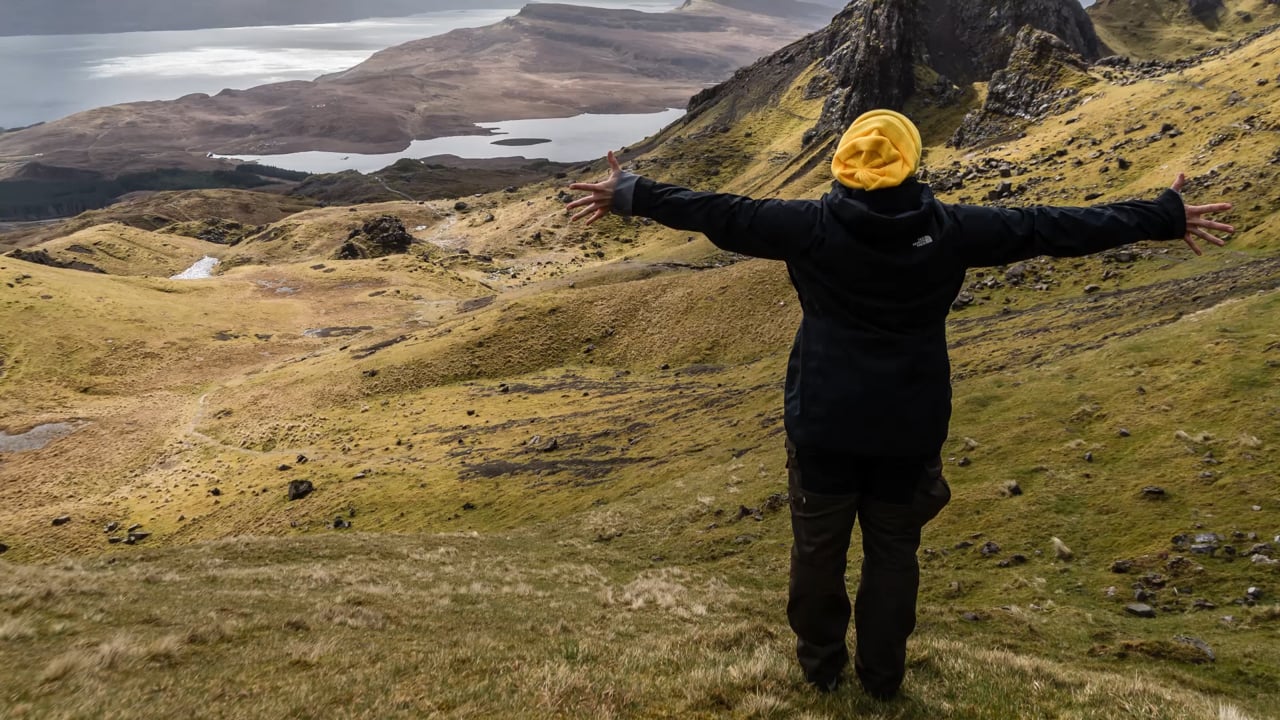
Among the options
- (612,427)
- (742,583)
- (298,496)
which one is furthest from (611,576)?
(298,496)

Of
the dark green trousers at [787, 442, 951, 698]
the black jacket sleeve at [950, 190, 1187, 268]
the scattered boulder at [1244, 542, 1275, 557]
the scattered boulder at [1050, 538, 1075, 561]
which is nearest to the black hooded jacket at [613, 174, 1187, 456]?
the black jacket sleeve at [950, 190, 1187, 268]

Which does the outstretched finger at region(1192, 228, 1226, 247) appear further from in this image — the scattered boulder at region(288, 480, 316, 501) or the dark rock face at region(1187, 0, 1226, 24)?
the dark rock face at region(1187, 0, 1226, 24)

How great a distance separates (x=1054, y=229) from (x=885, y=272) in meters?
1.83

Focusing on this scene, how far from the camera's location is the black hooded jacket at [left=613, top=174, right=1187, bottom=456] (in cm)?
618

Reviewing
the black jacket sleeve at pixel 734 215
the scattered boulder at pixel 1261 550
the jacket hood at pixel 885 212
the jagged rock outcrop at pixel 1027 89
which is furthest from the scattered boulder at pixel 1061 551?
the jagged rock outcrop at pixel 1027 89

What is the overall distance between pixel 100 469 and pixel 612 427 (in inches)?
1755

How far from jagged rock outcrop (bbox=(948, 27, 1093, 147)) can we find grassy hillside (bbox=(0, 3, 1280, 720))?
12.2m

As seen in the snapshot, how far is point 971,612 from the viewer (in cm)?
1370

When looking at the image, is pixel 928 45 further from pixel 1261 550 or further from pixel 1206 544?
pixel 1261 550

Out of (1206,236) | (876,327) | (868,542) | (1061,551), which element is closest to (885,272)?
(876,327)

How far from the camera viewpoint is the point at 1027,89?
10269 centimetres

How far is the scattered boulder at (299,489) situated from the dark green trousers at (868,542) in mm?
46058

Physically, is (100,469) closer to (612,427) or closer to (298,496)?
(298,496)

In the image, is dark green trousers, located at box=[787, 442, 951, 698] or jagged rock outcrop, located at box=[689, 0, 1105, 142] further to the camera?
Result: jagged rock outcrop, located at box=[689, 0, 1105, 142]
